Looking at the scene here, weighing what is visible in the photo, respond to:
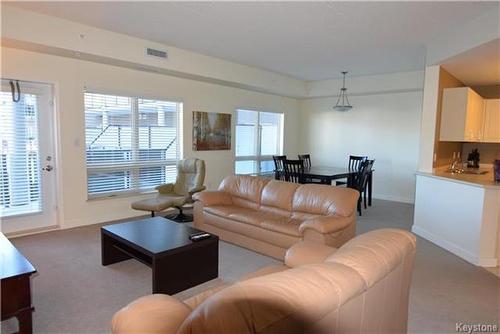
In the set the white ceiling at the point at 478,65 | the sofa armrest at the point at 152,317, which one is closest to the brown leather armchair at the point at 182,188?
the sofa armrest at the point at 152,317

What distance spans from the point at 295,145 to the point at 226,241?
5.25 m

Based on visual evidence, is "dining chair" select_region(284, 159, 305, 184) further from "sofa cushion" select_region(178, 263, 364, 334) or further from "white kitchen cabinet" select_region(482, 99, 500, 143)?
"sofa cushion" select_region(178, 263, 364, 334)

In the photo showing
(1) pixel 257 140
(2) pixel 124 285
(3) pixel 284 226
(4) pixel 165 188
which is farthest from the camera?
(1) pixel 257 140

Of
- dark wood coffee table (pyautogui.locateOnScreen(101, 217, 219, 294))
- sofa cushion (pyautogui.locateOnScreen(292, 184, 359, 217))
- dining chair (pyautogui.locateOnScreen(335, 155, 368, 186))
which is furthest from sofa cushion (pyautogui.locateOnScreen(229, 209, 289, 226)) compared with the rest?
dining chair (pyautogui.locateOnScreen(335, 155, 368, 186))

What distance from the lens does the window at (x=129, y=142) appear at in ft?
15.9

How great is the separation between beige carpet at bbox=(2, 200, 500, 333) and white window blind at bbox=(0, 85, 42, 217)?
51 cm

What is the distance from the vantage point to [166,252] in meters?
2.63

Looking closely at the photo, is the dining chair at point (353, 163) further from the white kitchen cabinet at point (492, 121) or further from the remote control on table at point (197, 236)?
the remote control on table at point (197, 236)

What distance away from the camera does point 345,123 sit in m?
7.83

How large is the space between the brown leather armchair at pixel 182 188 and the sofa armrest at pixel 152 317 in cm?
330

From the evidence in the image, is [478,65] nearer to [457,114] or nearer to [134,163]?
[457,114]

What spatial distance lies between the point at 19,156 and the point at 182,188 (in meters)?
2.28

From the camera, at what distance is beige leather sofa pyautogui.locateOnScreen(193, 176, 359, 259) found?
321 cm

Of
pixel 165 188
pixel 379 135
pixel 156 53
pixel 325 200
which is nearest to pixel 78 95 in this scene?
pixel 156 53
